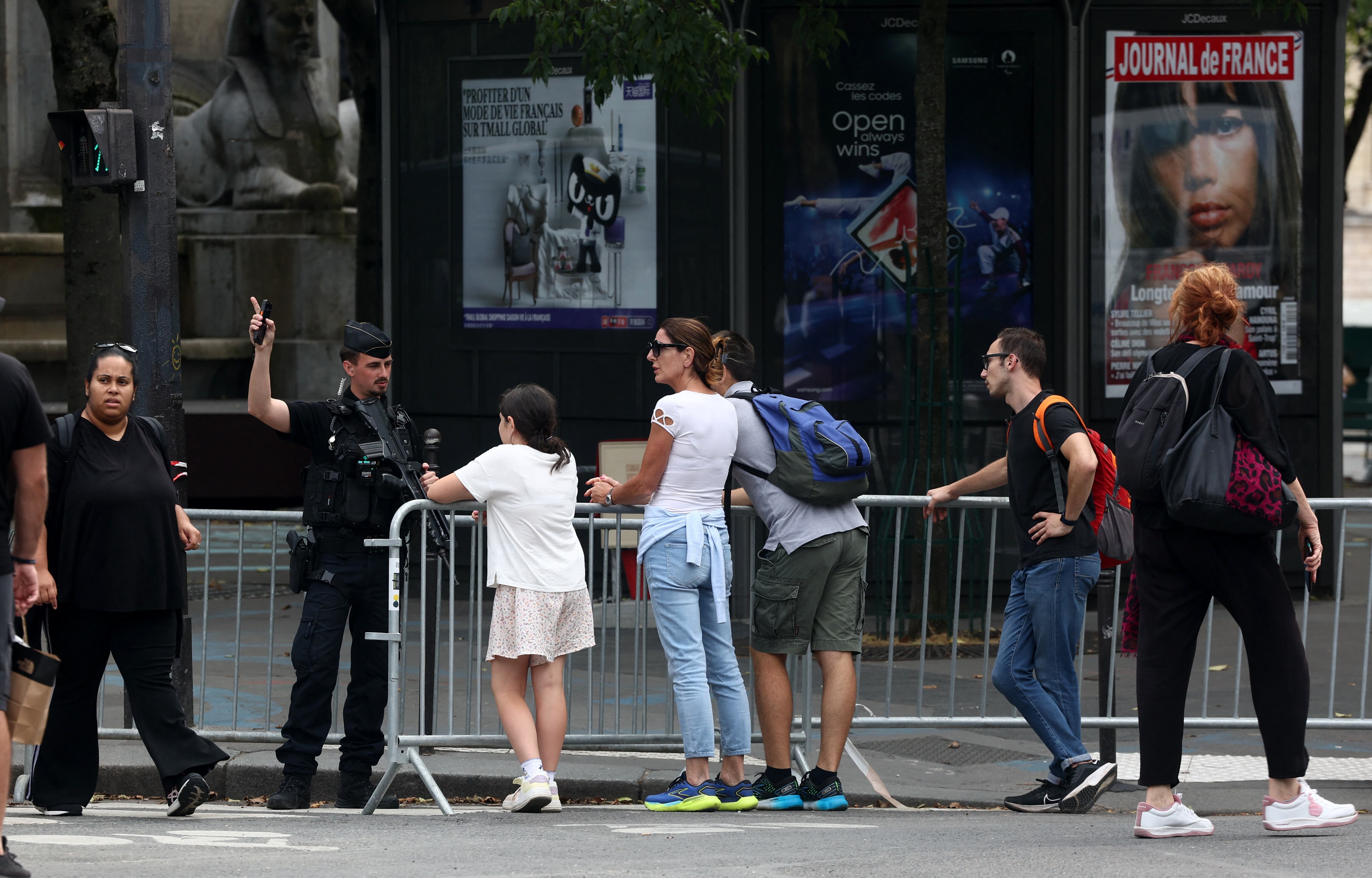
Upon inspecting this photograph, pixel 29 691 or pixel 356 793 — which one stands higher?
pixel 29 691

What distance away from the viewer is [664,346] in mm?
6109

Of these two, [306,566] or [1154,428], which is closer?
[1154,428]

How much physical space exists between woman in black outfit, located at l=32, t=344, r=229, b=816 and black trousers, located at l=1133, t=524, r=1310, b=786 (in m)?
3.27

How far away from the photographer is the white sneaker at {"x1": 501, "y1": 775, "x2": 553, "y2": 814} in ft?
19.8

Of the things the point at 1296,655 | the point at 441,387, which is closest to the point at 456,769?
the point at 1296,655

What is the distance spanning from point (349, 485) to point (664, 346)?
1.32 m

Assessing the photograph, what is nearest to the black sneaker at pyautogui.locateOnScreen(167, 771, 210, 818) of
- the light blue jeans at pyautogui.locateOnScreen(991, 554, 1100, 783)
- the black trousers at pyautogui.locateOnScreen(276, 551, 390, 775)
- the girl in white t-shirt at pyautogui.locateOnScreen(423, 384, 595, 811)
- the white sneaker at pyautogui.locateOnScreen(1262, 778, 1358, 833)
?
the black trousers at pyautogui.locateOnScreen(276, 551, 390, 775)

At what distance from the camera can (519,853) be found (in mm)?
5184

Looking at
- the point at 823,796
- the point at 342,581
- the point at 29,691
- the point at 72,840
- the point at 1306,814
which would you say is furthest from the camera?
the point at 342,581

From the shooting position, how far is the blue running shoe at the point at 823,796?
6199 millimetres

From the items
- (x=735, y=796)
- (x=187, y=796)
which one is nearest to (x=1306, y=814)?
(x=735, y=796)

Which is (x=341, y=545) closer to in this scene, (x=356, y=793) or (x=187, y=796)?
(x=356, y=793)

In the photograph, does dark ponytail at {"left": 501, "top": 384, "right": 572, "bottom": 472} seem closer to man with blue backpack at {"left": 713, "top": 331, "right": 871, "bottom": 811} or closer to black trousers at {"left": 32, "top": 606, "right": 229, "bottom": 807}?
man with blue backpack at {"left": 713, "top": 331, "right": 871, "bottom": 811}

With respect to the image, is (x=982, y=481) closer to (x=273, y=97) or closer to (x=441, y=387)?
(x=441, y=387)
